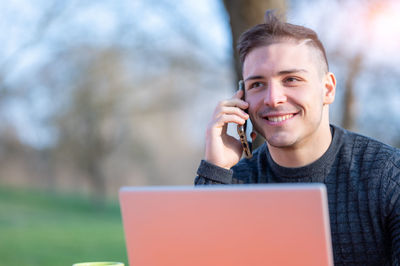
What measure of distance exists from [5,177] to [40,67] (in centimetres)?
573

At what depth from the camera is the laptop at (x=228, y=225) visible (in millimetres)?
1185

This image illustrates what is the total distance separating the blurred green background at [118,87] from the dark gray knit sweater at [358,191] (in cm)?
78

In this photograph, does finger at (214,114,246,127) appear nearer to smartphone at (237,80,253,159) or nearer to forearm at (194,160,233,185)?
smartphone at (237,80,253,159)

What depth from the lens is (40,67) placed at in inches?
651

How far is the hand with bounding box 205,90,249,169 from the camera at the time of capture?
6.98 feet

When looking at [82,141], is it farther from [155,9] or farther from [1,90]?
[155,9]

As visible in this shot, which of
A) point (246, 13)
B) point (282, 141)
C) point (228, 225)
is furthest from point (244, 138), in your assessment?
point (246, 13)

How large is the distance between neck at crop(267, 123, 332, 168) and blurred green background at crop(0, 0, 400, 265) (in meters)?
0.70

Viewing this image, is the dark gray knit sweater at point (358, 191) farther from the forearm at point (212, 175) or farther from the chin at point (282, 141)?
the chin at point (282, 141)

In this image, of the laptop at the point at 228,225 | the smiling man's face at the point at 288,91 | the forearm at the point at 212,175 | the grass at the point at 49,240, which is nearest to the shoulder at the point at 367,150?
the smiling man's face at the point at 288,91

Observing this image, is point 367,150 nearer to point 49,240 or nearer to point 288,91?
point 288,91

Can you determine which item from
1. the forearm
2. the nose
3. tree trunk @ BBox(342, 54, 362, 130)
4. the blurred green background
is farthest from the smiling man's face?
tree trunk @ BBox(342, 54, 362, 130)

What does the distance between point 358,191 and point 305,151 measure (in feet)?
0.85

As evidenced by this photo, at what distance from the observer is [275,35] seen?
2115mm
